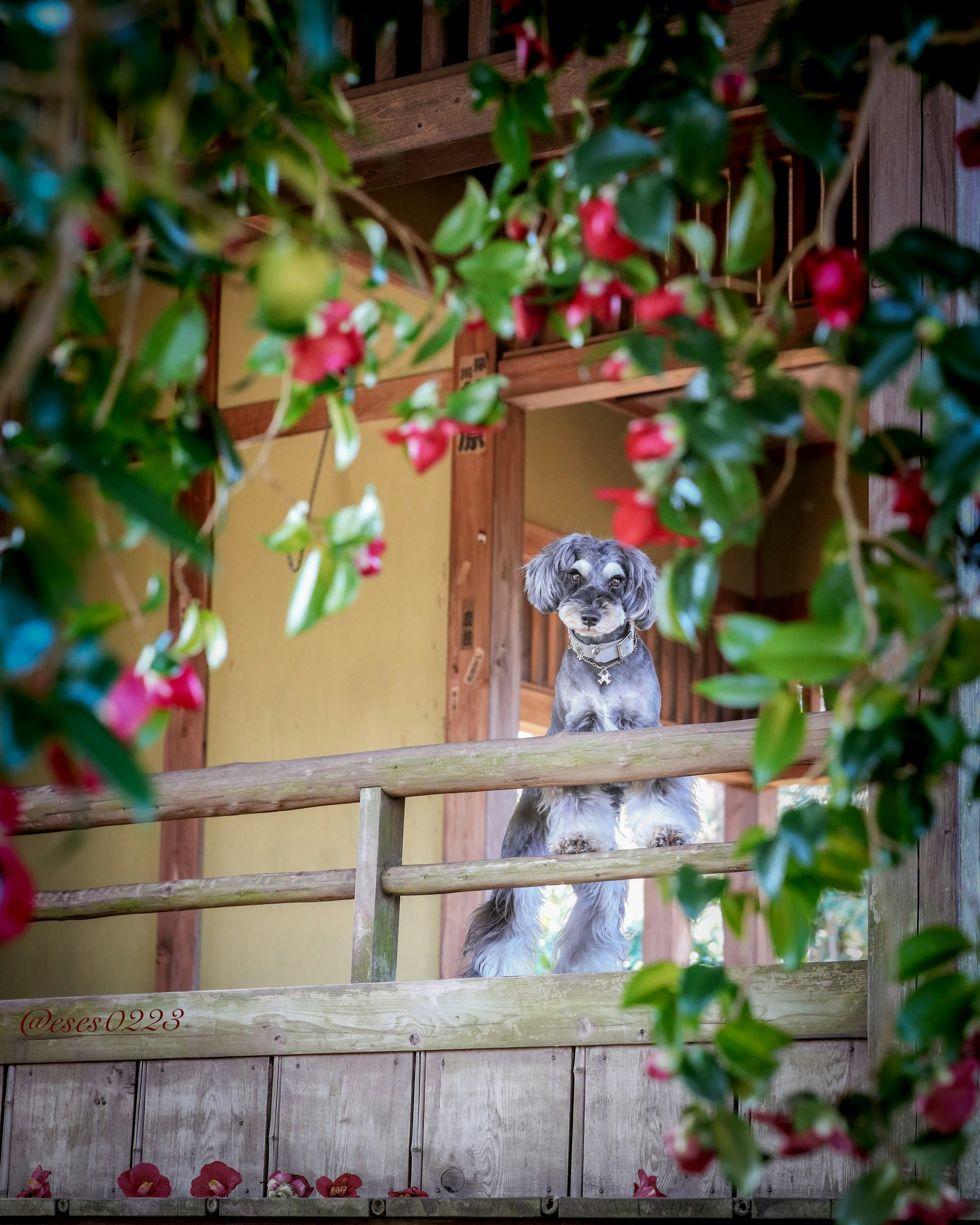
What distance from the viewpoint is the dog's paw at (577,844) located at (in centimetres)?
346

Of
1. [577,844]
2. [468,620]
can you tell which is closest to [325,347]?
[577,844]

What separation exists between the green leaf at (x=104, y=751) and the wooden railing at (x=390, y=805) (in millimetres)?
1759

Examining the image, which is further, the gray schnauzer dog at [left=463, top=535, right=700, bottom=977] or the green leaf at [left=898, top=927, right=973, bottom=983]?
the gray schnauzer dog at [left=463, top=535, right=700, bottom=977]

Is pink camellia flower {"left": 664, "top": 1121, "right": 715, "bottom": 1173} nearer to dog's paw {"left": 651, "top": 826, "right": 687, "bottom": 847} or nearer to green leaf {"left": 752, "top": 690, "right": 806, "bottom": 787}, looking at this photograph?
green leaf {"left": 752, "top": 690, "right": 806, "bottom": 787}

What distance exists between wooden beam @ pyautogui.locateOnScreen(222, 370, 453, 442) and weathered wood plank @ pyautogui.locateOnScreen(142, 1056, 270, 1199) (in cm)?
261

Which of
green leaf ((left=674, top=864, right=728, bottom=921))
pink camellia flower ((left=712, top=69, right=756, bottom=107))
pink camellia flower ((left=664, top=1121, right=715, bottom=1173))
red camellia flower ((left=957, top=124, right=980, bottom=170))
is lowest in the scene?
pink camellia flower ((left=664, top=1121, right=715, bottom=1173))

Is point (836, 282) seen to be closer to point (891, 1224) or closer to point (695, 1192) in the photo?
point (891, 1224)

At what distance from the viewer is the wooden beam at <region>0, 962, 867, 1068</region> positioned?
231cm

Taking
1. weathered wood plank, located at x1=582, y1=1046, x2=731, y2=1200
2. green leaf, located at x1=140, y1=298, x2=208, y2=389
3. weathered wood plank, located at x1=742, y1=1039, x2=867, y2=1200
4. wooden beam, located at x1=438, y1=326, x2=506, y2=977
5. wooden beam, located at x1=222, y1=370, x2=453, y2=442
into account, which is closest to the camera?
green leaf, located at x1=140, y1=298, x2=208, y2=389

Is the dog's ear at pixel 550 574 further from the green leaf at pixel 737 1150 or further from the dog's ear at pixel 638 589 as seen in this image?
the green leaf at pixel 737 1150

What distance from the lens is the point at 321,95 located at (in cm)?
114

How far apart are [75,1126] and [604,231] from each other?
7.69 ft

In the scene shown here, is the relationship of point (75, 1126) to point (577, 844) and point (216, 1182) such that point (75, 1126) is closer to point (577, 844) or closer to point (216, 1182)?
point (216, 1182)

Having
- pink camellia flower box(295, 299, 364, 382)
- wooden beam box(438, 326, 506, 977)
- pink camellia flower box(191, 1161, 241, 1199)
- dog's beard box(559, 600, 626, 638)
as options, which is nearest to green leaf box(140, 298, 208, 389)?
pink camellia flower box(295, 299, 364, 382)
